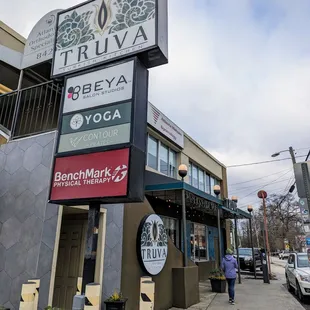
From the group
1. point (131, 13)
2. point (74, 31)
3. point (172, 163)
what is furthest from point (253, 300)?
point (74, 31)

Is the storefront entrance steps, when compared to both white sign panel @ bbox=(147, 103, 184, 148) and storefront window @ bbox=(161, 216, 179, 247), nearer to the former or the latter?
storefront window @ bbox=(161, 216, 179, 247)

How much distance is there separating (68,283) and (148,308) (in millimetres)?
3168

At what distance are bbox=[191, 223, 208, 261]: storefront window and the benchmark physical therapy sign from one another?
11.3 metres

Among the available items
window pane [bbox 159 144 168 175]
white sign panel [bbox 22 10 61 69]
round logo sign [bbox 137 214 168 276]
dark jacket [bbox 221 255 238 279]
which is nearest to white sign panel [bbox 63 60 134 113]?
round logo sign [bbox 137 214 168 276]

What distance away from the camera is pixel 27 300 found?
4172mm

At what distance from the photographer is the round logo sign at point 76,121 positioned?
14.7ft

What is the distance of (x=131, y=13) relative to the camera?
4.89m

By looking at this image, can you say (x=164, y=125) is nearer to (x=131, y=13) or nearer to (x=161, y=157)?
(x=161, y=157)

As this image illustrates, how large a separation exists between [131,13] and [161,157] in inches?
322

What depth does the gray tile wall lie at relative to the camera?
496 centimetres

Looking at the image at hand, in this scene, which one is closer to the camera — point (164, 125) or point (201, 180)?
point (164, 125)

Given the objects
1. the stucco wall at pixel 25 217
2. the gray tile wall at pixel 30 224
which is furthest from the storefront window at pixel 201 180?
the stucco wall at pixel 25 217

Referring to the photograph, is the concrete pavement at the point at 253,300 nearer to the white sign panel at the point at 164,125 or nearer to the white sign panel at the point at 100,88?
the white sign panel at the point at 100,88

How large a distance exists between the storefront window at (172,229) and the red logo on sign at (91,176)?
8.40m
